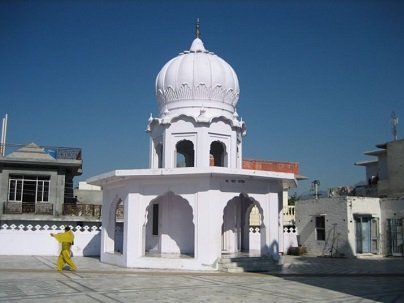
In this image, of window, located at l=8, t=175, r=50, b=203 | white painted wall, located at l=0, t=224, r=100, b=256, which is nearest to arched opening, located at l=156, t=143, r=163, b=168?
white painted wall, located at l=0, t=224, r=100, b=256

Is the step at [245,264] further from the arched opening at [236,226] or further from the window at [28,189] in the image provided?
the window at [28,189]

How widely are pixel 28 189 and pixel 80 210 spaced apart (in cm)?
352

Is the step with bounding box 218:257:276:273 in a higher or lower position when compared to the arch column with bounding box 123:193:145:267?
lower

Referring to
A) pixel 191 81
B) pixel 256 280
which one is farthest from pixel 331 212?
pixel 256 280

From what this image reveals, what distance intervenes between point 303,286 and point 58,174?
21130mm

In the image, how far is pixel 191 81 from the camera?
19.1 metres

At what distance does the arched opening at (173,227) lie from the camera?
1770cm

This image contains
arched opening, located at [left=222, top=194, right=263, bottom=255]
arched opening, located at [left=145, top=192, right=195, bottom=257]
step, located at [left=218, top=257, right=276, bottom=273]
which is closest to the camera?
step, located at [left=218, top=257, right=276, bottom=273]

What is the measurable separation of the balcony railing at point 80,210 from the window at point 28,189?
55.4 inches

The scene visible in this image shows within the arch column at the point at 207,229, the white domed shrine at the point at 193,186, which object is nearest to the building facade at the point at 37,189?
the white domed shrine at the point at 193,186

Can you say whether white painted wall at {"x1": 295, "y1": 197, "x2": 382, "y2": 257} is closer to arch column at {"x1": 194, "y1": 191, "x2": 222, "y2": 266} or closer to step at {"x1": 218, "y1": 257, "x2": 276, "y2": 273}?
step at {"x1": 218, "y1": 257, "x2": 276, "y2": 273}

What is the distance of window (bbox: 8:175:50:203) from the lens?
29.0 meters

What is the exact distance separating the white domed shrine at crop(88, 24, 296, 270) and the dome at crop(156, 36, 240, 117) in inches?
1.6

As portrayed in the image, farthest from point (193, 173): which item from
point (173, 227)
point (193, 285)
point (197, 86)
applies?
point (197, 86)
